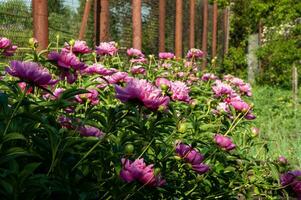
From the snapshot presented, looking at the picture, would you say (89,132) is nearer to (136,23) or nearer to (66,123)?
(66,123)

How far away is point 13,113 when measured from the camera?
4.61 ft

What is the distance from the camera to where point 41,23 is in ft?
13.1

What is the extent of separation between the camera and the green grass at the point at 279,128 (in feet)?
15.4

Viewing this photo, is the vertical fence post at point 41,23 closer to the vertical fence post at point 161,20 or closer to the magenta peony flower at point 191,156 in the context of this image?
the magenta peony flower at point 191,156

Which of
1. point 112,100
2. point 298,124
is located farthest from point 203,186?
point 298,124

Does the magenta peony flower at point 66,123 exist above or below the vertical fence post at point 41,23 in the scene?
below

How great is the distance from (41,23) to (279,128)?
354cm

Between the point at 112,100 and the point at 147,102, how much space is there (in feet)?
3.49

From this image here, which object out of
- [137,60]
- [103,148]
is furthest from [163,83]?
[137,60]

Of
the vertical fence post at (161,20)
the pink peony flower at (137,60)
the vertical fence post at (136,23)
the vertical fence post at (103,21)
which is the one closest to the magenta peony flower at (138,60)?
the pink peony flower at (137,60)

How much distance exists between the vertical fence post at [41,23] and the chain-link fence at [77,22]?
572mm

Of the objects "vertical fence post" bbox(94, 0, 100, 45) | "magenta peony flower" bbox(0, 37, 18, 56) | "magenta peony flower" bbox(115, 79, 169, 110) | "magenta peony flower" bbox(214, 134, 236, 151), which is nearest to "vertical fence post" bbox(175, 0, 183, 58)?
"vertical fence post" bbox(94, 0, 100, 45)

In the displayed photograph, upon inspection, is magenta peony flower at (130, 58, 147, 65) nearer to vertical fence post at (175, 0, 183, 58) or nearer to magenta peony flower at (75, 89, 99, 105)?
magenta peony flower at (75, 89, 99, 105)

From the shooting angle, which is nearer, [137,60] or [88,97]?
[88,97]
